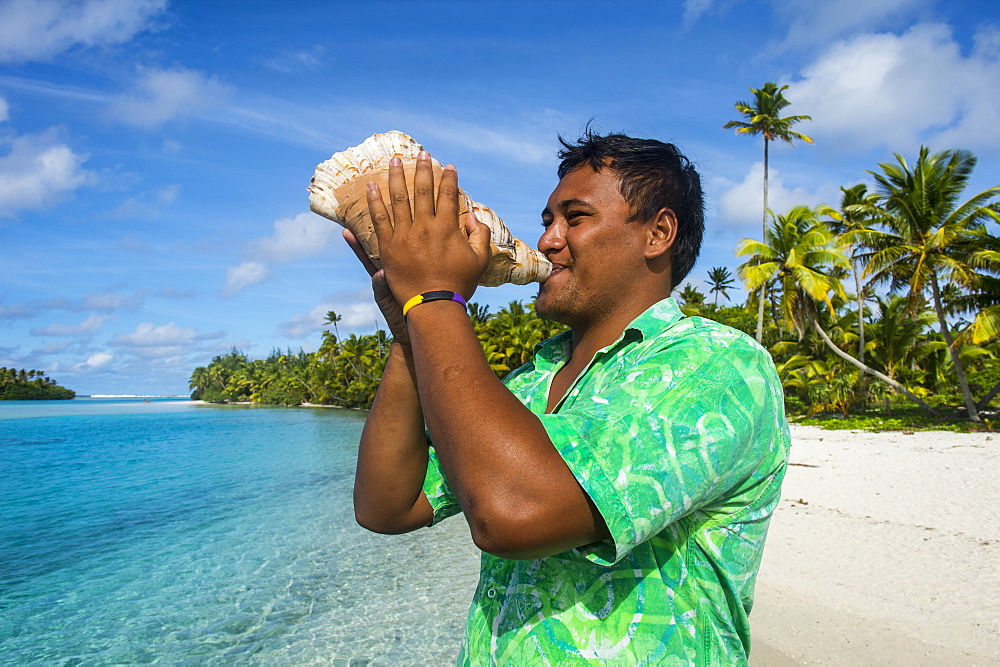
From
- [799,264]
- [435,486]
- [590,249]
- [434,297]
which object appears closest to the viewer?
[434,297]

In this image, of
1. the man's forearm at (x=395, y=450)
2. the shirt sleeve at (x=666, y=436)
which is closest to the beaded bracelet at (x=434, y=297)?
the shirt sleeve at (x=666, y=436)

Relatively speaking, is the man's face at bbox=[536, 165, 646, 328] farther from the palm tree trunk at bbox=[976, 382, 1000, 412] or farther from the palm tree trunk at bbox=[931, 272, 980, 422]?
the palm tree trunk at bbox=[976, 382, 1000, 412]

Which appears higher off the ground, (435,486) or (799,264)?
(799,264)

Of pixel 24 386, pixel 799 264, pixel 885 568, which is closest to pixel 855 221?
pixel 799 264

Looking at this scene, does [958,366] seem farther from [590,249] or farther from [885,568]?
[590,249]

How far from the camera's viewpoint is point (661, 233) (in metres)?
1.42

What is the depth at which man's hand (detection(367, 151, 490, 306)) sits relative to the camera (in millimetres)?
1044

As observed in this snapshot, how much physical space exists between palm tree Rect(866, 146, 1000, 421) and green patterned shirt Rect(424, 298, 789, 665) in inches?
790

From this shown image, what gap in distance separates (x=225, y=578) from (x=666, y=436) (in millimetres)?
10109

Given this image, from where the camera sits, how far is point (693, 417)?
2.99 feet

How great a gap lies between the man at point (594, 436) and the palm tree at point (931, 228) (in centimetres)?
1991

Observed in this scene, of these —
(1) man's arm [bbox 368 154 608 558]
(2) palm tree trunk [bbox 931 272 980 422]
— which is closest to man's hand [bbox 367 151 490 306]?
(1) man's arm [bbox 368 154 608 558]

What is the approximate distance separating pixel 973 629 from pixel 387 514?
6055 mm

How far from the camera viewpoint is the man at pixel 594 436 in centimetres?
87
